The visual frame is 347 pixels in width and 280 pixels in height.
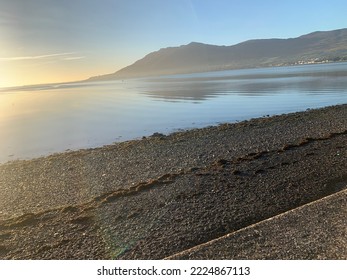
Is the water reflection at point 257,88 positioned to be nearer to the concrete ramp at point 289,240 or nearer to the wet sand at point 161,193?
the wet sand at point 161,193

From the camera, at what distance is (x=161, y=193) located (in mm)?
7754

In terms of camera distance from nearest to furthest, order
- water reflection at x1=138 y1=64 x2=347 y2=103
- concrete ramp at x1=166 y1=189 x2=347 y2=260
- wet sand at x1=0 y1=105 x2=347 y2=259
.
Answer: concrete ramp at x1=166 y1=189 x2=347 y2=260
wet sand at x1=0 y1=105 x2=347 y2=259
water reflection at x1=138 y1=64 x2=347 y2=103

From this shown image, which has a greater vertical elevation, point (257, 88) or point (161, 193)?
point (257, 88)

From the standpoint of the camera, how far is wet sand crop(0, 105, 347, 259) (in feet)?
18.1

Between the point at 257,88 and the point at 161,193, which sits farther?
the point at 257,88

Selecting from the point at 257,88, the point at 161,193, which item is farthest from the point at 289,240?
the point at 257,88

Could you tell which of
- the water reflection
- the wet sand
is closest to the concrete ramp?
the wet sand

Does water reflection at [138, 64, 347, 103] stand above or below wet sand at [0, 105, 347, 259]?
above

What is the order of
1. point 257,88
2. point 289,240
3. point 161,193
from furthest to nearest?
point 257,88, point 161,193, point 289,240

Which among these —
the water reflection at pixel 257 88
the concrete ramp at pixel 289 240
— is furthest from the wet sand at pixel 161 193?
the water reflection at pixel 257 88

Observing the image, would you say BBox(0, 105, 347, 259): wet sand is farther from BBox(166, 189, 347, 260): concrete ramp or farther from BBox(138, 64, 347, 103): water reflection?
BBox(138, 64, 347, 103): water reflection

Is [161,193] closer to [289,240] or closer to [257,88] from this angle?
[289,240]

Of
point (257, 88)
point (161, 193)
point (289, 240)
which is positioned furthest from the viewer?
point (257, 88)
